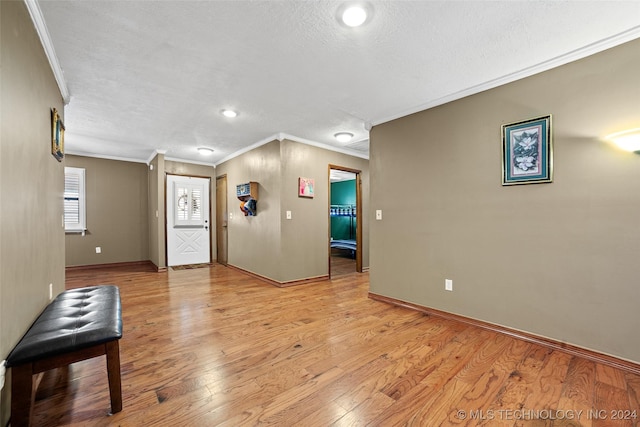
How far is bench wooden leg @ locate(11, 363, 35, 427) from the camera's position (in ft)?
A: 4.13

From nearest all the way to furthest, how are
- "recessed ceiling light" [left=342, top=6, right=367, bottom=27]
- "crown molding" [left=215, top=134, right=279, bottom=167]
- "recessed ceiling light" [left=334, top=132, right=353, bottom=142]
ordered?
"recessed ceiling light" [left=342, top=6, right=367, bottom=27] < "recessed ceiling light" [left=334, top=132, right=353, bottom=142] < "crown molding" [left=215, top=134, right=279, bottom=167]

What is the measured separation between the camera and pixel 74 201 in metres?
5.53

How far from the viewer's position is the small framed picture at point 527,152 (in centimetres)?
231

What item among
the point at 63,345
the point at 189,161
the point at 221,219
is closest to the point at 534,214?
the point at 63,345

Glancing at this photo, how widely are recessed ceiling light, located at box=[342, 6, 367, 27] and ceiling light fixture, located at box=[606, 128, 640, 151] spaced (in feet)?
6.30

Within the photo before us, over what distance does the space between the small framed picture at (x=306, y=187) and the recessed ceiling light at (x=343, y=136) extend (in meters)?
0.81

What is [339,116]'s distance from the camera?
3523 millimetres

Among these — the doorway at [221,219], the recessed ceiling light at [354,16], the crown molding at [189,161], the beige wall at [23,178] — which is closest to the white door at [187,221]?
the doorway at [221,219]

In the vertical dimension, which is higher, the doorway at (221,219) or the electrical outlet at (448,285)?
the doorway at (221,219)

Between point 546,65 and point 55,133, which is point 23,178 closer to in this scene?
point 55,133

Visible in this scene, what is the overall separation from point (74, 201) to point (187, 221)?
6.84 ft

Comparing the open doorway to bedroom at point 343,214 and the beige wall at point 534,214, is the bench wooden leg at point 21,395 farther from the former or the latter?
the open doorway to bedroom at point 343,214

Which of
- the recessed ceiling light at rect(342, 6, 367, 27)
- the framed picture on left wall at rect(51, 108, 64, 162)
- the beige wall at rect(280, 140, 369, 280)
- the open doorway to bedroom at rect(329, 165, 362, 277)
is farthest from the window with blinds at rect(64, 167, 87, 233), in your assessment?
the recessed ceiling light at rect(342, 6, 367, 27)

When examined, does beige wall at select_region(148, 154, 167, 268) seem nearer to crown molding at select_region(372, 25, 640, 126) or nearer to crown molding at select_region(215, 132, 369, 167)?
crown molding at select_region(215, 132, 369, 167)
